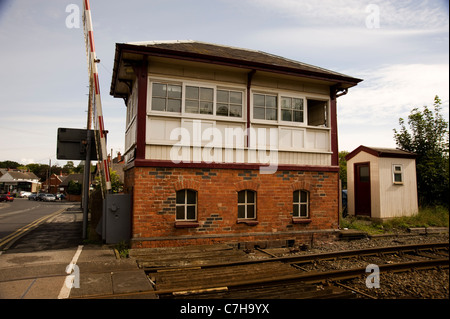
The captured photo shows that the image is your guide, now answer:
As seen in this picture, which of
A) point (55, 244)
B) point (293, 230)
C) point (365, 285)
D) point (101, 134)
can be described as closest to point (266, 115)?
point (293, 230)

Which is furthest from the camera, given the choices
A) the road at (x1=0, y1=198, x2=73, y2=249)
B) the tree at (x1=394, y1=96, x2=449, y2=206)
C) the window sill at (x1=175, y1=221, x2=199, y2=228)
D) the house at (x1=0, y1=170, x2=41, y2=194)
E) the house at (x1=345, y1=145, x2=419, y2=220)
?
the house at (x1=0, y1=170, x2=41, y2=194)

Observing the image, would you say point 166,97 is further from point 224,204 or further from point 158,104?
point 224,204

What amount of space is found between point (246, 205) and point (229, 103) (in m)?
3.19

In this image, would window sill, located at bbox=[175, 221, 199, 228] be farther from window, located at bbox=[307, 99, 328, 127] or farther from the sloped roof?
the sloped roof

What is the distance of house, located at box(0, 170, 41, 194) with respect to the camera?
81.8m

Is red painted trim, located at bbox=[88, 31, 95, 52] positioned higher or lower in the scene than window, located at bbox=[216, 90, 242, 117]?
higher

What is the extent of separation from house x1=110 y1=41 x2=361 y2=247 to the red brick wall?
3 centimetres

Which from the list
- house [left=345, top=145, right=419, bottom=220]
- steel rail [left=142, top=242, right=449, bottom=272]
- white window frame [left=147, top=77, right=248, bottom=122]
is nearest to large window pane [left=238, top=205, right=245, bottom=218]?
steel rail [left=142, top=242, right=449, bottom=272]

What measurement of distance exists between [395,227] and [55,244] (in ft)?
38.6

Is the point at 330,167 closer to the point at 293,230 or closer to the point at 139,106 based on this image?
the point at 293,230

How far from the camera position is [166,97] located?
900 centimetres

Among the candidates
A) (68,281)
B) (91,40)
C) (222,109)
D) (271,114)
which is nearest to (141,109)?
(222,109)

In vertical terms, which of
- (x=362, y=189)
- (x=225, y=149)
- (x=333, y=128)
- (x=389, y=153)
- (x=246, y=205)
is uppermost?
(x=333, y=128)

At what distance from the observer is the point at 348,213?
1578cm
